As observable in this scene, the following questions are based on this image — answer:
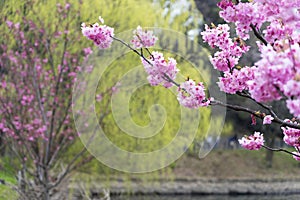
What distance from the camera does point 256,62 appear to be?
5.42 ft

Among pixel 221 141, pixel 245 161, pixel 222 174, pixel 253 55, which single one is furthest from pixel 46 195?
pixel 221 141

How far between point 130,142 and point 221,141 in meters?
11.5

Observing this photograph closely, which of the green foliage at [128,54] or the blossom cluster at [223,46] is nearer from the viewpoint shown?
the blossom cluster at [223,46]

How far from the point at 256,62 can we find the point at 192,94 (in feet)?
2.86

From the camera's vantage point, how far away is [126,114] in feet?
28.0

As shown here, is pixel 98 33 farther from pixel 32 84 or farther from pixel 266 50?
pixel 32 84

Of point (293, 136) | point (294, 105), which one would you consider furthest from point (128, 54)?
point (294, 105)

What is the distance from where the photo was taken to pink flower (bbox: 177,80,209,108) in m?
2.48

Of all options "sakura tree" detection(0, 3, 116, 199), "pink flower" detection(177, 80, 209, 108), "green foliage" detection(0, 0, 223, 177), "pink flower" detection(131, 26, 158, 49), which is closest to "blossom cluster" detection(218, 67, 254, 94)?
"pink flower" detection(177, 80, 209, 108)

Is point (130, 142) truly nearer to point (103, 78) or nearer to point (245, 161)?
point (103, 78)

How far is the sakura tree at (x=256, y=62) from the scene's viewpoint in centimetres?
155

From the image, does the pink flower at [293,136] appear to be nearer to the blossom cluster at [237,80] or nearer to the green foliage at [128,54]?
the blossom cluster at [237,80]

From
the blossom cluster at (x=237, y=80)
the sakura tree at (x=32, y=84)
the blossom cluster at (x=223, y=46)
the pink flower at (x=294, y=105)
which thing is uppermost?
the sakura tree at (x=32, y=84)

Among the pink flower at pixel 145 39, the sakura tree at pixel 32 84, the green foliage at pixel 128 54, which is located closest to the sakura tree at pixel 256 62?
the pink flower at pixel 145 39
